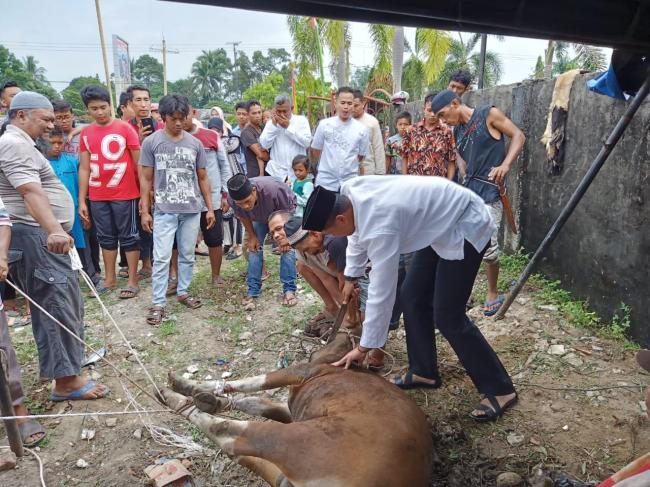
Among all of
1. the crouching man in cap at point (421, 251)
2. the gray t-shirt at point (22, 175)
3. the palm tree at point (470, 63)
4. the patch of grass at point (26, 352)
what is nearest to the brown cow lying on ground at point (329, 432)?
the crouching man in cap at point (421, 251)

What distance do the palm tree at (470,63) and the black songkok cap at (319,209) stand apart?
20724mm

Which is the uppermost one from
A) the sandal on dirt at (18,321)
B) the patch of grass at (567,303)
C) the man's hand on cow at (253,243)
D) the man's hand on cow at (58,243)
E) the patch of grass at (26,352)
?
the man's hand on cow at (58,243)

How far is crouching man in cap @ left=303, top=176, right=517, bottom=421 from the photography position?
2.78 m

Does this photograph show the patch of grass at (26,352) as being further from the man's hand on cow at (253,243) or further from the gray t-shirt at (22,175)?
the man's hand on cow at (253,243)

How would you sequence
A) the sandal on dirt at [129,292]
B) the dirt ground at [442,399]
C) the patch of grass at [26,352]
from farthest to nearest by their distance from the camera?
the sandal on dirt at [129,292] < the patch of grass at [26,352] < the dirt ground at [442,399]

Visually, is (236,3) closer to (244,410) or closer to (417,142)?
(244,410)

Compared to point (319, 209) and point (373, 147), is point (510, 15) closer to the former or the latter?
point (319, 209)

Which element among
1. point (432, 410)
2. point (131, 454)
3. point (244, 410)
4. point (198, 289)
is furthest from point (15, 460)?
point (198, 289)

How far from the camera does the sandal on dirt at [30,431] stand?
326 centimetres

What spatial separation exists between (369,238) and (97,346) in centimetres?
328

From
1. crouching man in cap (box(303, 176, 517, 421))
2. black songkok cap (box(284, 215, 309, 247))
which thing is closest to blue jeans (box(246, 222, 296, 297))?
black songkok cap (box(284, 215, 309, 247))

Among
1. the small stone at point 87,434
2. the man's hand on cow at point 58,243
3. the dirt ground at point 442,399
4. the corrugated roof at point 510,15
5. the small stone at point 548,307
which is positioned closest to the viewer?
the corrugated roof at point 510,15

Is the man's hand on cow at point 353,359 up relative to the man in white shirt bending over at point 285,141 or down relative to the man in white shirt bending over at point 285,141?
down

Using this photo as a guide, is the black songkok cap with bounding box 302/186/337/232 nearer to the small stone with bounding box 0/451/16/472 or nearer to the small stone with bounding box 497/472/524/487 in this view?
the small stone with bounding box 497/472/524/487
